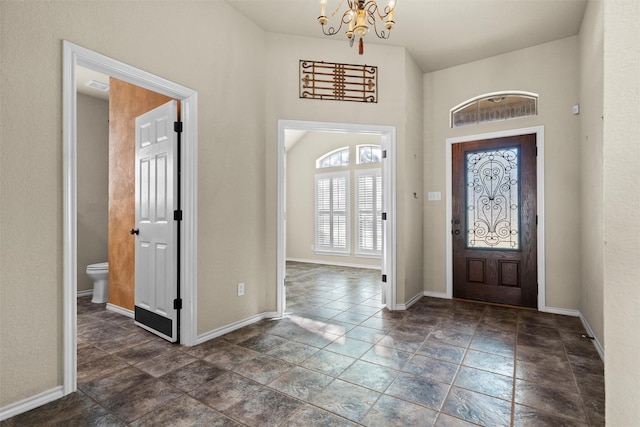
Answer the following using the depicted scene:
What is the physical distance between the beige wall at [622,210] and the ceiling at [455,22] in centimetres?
286

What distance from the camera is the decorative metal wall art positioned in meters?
3.73

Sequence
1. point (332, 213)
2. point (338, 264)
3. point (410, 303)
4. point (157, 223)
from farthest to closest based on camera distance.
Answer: point (332, 213) < point (338, 264) < point (410, 303) < point (157, 223)

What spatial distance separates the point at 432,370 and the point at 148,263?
267 centimetres

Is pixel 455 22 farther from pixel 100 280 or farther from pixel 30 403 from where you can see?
pixel 100 280

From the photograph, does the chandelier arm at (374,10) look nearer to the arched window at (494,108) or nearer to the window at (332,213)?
the arched window at (494,108)

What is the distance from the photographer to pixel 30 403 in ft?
6.22

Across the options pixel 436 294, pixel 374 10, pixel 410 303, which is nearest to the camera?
pixel 374 10

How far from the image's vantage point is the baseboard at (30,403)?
5.94 feet

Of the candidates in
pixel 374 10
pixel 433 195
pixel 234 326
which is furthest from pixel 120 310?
pixel 433 195

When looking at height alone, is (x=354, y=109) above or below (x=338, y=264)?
above

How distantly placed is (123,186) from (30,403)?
7.63 ft

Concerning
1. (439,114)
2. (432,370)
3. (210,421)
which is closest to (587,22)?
(439,114)

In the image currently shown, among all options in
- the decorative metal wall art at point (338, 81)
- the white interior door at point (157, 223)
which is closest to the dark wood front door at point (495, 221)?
the decorative metal wall art at point (338, 81)

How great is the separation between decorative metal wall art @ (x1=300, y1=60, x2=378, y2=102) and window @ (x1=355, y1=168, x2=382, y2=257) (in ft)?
9.59
